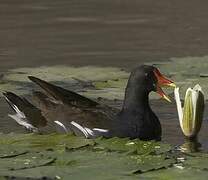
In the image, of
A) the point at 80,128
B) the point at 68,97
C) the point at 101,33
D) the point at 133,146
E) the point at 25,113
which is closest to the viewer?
the point at 133,146

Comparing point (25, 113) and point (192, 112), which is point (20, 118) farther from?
point (192, 112)

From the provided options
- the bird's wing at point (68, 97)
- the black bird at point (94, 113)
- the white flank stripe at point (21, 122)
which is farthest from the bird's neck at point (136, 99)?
the white flank stripe at point (21, 122)

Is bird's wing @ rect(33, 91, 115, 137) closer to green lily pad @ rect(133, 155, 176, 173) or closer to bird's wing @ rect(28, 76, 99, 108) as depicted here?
bird's wing @ rect(28, 76, 99, 108)

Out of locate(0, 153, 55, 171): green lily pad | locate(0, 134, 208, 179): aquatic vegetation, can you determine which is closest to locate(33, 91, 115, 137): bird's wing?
locate(0, 134, 208, 179): aquatic vegetation

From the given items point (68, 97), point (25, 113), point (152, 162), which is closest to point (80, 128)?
point (68, 97)

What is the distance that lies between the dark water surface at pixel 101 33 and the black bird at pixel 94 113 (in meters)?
0.32

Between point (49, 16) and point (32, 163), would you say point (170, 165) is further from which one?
point (49, 16)

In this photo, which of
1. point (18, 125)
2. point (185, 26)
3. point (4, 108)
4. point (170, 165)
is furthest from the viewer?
point (185, 26)

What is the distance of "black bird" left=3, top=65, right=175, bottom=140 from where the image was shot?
9.04 meters

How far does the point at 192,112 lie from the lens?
9.07 meters

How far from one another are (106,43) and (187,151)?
6.61 m

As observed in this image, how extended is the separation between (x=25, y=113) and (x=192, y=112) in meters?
1.54

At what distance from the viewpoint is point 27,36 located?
52.4ft

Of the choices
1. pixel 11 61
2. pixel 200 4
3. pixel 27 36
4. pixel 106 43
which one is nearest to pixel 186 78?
pixel 11 61
